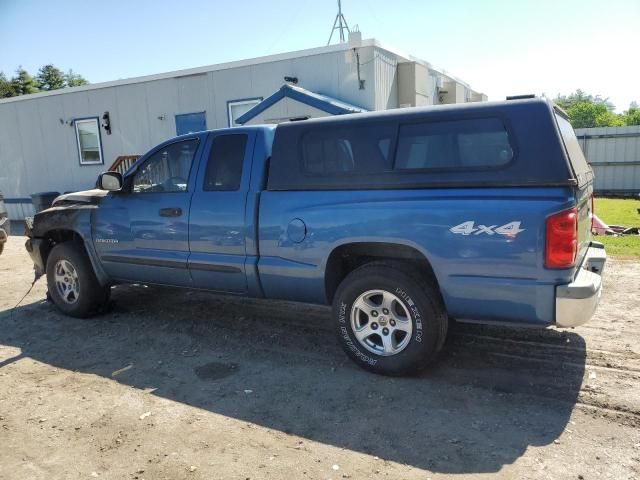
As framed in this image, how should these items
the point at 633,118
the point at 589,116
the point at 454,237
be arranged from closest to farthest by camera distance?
the point at 454,237
the point at 633,118
the point at 589,116

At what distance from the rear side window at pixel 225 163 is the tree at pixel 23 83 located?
46092 millimetres

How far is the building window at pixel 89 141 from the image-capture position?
15.6m

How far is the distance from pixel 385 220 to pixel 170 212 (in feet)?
7.60

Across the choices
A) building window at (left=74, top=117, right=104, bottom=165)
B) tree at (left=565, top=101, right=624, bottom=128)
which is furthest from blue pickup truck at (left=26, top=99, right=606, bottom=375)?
tree at (left=565, top=101, right=624, bottom=128)

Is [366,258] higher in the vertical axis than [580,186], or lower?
lower

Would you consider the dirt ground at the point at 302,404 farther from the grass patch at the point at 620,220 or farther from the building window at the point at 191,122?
the building window at the point at 191,122

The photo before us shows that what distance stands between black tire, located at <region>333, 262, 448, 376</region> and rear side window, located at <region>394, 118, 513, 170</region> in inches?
32.4

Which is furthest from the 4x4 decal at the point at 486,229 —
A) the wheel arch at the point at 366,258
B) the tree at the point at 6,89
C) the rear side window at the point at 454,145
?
the tree at the point at 6,89

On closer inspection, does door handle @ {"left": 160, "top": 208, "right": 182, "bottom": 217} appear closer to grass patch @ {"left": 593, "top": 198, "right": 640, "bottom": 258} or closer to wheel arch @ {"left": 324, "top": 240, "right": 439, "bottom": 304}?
wheel arch @ {"left": 324, "top": 240, "right": 439, "bottom": 304}

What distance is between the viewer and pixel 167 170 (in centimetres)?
527

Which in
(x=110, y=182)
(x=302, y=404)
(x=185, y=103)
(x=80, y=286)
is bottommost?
(x=302, y=404)

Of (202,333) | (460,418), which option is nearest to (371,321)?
(460,418)

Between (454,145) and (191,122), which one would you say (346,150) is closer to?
(454,145)

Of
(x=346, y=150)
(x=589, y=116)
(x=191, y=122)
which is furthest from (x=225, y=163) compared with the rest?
(x=589, y=116)
